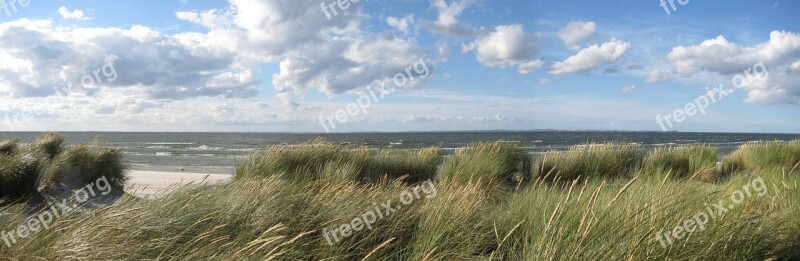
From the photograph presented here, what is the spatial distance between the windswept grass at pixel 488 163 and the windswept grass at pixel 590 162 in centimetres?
47

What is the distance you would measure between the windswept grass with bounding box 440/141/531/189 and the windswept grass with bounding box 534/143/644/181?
466 mm

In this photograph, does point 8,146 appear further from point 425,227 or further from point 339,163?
point 425,227

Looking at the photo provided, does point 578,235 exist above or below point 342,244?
above

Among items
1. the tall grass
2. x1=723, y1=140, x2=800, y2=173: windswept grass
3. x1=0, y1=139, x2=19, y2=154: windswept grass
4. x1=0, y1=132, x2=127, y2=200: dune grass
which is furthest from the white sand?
x1=723, y1=140, x2=800, y2=173: windswept grass

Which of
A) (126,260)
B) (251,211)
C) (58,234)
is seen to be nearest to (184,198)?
(251,211)

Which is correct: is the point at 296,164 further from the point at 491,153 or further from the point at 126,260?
the point at 126,260

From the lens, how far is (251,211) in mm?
4328

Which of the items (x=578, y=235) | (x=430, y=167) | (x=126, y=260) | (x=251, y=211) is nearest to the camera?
(x=578, y=235)

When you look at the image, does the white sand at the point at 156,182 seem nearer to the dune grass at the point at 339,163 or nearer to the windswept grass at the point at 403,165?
the dune grass at the point at 339,163

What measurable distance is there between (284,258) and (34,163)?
700 cm

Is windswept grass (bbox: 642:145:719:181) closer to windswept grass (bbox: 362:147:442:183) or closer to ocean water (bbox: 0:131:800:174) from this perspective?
ocean water (bbox: 0:131:800:174)

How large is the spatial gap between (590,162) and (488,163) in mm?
2777

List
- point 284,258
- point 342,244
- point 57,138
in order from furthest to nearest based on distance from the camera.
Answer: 1. point 57,138
2. point 342,244
3. point 284,258

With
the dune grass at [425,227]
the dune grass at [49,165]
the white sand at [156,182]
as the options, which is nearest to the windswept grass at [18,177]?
the dune grass at [49,165]
